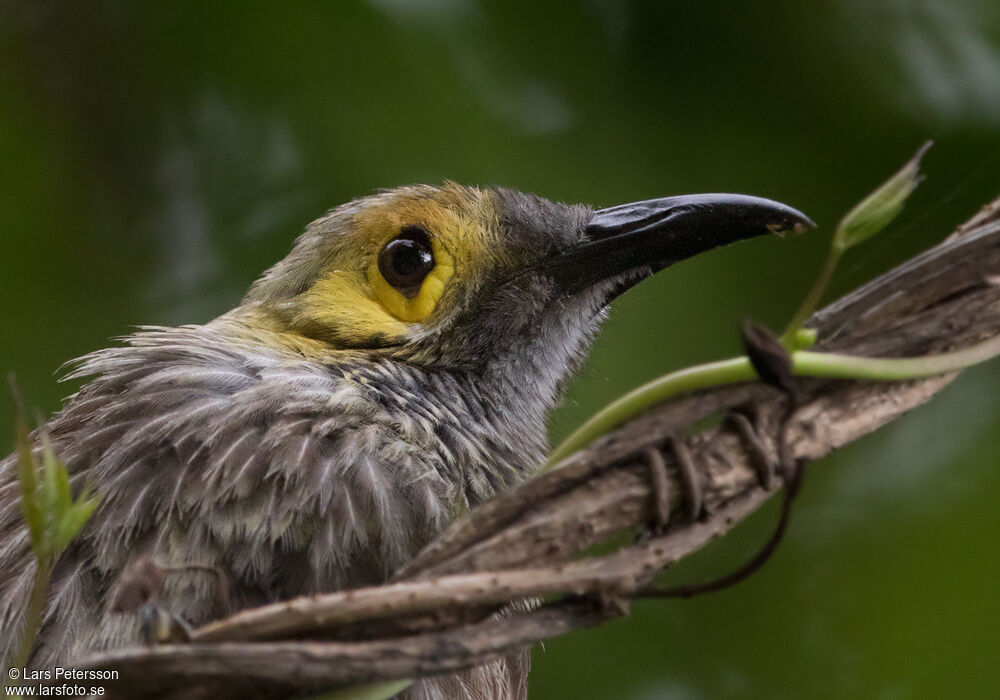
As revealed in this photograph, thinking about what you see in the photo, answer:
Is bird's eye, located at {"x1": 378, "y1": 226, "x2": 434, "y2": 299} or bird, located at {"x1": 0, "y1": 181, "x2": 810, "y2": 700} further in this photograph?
bird's eye, located at {"x1": 378, "y1": 226, "x2": 434, "y2": 299}

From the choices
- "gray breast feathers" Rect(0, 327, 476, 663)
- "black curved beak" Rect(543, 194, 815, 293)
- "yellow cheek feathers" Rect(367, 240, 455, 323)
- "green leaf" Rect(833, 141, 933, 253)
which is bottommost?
"green leaf" Rect(833, 141, 933, 253)

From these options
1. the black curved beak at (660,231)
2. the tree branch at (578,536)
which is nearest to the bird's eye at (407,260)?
the black curved beak at (660,231)

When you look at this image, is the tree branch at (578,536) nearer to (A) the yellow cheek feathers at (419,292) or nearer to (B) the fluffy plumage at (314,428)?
(B) the fluffy plumage at (314,428)

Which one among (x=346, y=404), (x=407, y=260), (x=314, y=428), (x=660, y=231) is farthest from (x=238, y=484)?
(x=660, y=231)

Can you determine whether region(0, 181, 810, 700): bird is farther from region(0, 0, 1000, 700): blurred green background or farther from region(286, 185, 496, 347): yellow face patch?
region(0, 0, 1000, 700): blurred green background

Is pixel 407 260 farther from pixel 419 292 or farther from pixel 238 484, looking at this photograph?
pixel 238 484

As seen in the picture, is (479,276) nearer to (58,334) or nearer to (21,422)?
(58,334)

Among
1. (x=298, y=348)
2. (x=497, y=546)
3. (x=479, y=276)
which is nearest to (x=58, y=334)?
(x=298, y=348)

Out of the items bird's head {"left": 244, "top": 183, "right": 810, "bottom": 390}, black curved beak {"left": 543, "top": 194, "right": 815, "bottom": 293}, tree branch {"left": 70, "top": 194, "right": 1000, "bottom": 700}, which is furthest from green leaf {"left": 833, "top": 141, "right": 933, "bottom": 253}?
bird's head {"left": 244, "top": 183, "right": 810, "bottom": 390}
